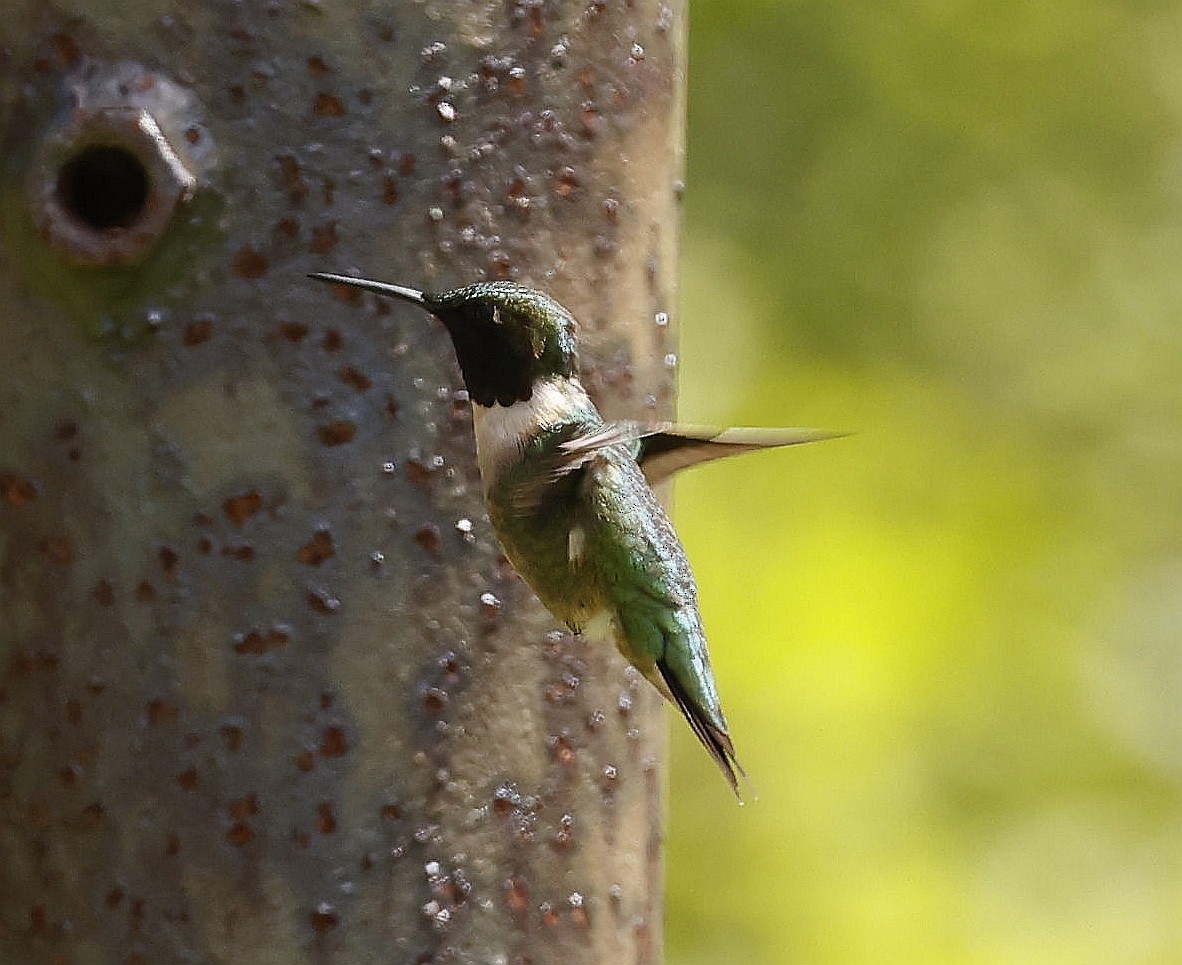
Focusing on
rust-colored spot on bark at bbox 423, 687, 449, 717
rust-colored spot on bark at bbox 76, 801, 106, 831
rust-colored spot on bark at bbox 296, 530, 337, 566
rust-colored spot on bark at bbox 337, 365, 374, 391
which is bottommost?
rust-colored spot on bark at bbox 76, 801, 106, 831

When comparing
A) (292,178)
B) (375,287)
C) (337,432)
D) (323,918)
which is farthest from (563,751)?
(292,178)

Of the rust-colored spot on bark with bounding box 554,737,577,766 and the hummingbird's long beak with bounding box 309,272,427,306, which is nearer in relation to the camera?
the hummingbird's long beak with bounding box 309,272,427,306

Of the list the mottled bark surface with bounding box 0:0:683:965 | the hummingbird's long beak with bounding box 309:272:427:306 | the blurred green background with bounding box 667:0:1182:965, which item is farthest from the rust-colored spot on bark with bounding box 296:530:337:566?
the blurred green background with bounding box 667:0:1182:965

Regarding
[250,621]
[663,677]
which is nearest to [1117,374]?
[663,677]

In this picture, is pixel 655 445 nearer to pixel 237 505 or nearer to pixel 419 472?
pixel 419 472

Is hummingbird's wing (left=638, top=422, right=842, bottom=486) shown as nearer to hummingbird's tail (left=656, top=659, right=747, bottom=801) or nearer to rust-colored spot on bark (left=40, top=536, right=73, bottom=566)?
hummingbird's tail (left=656, top=659, right=747, bottom=801)

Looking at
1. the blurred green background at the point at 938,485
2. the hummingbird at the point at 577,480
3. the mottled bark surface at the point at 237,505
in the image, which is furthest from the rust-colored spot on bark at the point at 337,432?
the blurred green background at the point at 938,485
